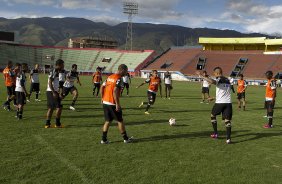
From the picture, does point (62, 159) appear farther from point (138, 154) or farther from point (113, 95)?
point (113, 95)

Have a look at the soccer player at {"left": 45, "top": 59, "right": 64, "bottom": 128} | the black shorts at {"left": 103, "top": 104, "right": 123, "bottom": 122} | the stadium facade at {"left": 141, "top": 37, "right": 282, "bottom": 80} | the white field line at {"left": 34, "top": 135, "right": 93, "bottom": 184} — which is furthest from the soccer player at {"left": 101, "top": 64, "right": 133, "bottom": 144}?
the stadium facade at {"left": 141, "top": 37, "right": 282, "bottom": 80}

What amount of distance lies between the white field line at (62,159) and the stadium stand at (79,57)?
7343 cm

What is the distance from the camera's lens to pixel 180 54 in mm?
82750

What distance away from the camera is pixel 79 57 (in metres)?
91.3

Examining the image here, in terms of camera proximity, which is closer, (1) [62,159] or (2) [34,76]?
(1) [62,159]

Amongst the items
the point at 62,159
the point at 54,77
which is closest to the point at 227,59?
the point at 54,77

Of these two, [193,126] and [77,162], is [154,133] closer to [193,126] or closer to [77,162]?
[193,126]

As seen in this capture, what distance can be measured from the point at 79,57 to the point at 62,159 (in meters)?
86.1

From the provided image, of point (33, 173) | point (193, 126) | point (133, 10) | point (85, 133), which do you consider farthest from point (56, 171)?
point (133, 10)

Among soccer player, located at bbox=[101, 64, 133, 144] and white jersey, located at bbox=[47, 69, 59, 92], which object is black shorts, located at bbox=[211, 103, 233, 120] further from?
white jersey, located at bbox=[47, 69, 59, 92]

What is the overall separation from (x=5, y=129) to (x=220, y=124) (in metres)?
8.14

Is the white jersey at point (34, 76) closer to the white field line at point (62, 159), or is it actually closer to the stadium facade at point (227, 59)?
the white field line at point (62, 159)

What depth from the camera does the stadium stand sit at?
85.5 metres

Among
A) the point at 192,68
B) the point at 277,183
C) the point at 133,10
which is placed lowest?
the point at 277,183
